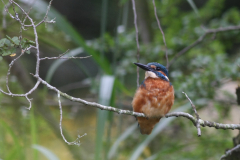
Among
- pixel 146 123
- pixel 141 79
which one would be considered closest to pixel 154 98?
pixel 146 123

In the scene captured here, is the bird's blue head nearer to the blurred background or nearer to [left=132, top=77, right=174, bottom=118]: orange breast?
[left=132, top=77, right=174, bottom=118]: orange breast

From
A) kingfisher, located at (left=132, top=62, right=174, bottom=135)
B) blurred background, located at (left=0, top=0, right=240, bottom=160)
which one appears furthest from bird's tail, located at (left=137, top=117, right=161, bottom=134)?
blurred background, located at (left=0, top=0, right=240, bottom=160)

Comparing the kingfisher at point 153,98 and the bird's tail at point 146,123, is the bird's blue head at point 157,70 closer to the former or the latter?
the kingfisher at point 153,98

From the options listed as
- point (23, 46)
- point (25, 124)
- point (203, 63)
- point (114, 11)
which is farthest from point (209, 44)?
point (23, 46)

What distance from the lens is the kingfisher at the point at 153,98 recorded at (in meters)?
1.48

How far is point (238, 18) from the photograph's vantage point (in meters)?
2.91

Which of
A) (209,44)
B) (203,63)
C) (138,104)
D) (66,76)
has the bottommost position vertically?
(138,104)

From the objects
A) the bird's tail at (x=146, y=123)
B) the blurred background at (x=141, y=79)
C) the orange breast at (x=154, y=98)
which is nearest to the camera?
the orange breast at (x=154, y=98)

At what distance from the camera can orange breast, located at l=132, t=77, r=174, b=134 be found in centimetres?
148

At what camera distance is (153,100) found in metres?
1.50

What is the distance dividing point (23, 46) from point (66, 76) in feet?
12.9

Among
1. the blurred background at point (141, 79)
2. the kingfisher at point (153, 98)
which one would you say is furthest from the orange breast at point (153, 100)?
the blurred background at point (141, 79)

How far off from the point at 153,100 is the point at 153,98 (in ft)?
0.06

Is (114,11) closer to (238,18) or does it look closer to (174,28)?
(174,28)
